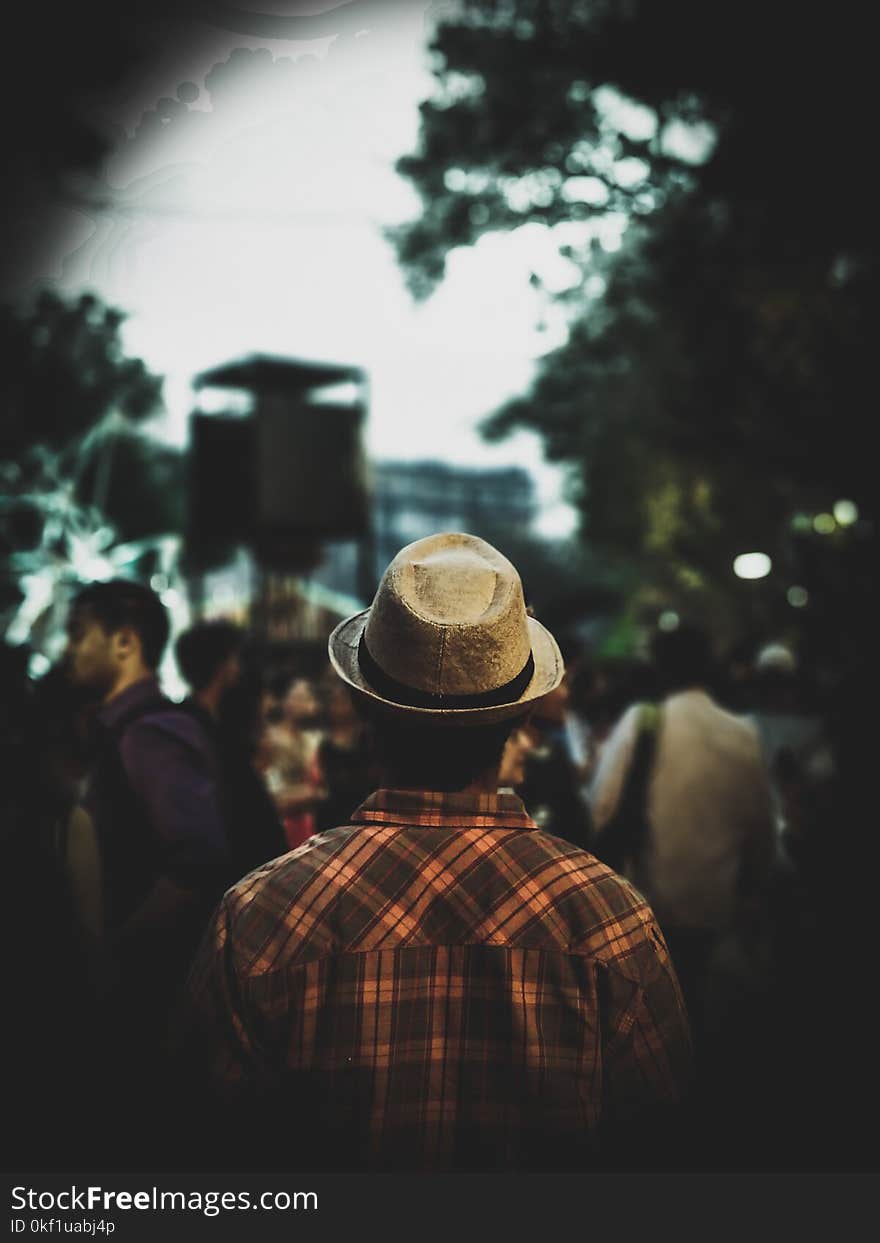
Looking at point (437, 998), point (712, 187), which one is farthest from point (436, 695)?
point (712, 187)

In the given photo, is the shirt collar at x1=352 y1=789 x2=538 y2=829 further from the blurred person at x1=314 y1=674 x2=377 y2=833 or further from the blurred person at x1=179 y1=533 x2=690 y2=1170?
the blurred person at x1=314 y1=674 x2=377 y2=833

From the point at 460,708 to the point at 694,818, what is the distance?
2.95 m

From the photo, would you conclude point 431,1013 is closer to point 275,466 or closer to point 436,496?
point 275,466

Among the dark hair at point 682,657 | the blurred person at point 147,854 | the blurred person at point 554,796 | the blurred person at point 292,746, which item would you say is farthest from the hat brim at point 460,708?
the blurred person at point 292,746

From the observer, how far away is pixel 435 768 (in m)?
1.72

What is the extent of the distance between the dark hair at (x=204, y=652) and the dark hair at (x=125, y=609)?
36.3 inches

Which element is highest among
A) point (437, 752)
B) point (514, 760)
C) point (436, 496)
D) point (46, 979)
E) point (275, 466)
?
point (436, 496)

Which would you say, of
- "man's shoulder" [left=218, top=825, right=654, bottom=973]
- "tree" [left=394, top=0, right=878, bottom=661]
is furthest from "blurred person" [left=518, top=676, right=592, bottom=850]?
"tree" [left=394, top=0, right=878, bottom=661]

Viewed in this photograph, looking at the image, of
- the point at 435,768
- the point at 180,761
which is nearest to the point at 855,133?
the point at 180,761

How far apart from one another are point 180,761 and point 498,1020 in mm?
1605

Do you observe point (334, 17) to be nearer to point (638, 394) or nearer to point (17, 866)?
point (17, 866)

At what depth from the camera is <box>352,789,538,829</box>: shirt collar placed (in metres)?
1.69

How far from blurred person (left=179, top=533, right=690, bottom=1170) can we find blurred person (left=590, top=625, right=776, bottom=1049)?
2.79 metres

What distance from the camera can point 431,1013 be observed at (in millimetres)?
1595
